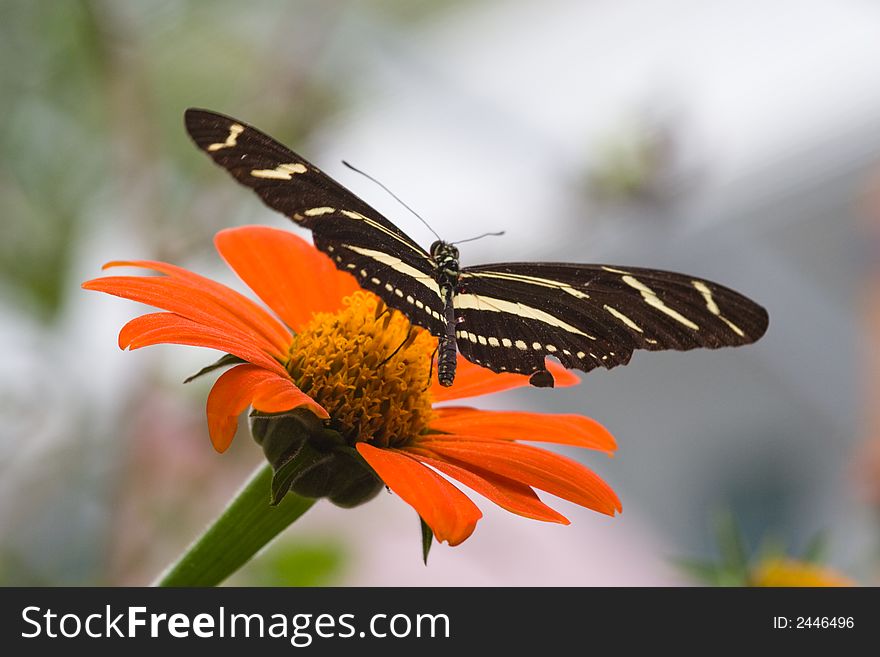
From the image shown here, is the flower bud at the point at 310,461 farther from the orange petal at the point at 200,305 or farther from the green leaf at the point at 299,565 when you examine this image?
the green leaf at the point at 299,565

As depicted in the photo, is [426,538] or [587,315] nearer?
[426,538]

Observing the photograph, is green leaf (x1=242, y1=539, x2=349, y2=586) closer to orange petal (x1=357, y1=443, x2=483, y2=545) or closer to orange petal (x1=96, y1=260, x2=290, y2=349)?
orange petal (x1=96, y1=260, x2=290, y2=349)

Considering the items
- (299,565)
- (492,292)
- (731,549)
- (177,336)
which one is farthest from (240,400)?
(299,565)

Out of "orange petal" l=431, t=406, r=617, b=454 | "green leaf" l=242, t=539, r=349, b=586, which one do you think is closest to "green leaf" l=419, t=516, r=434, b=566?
"orange petal" l=431, t=406, r=617, b=454

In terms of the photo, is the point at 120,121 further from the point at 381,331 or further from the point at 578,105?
the point at 578,105

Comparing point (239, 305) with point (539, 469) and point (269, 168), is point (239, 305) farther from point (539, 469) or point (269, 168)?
point (539, 469)

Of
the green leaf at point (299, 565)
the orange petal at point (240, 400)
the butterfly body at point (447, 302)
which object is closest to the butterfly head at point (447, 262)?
the butterfly body at point (447, 302)
